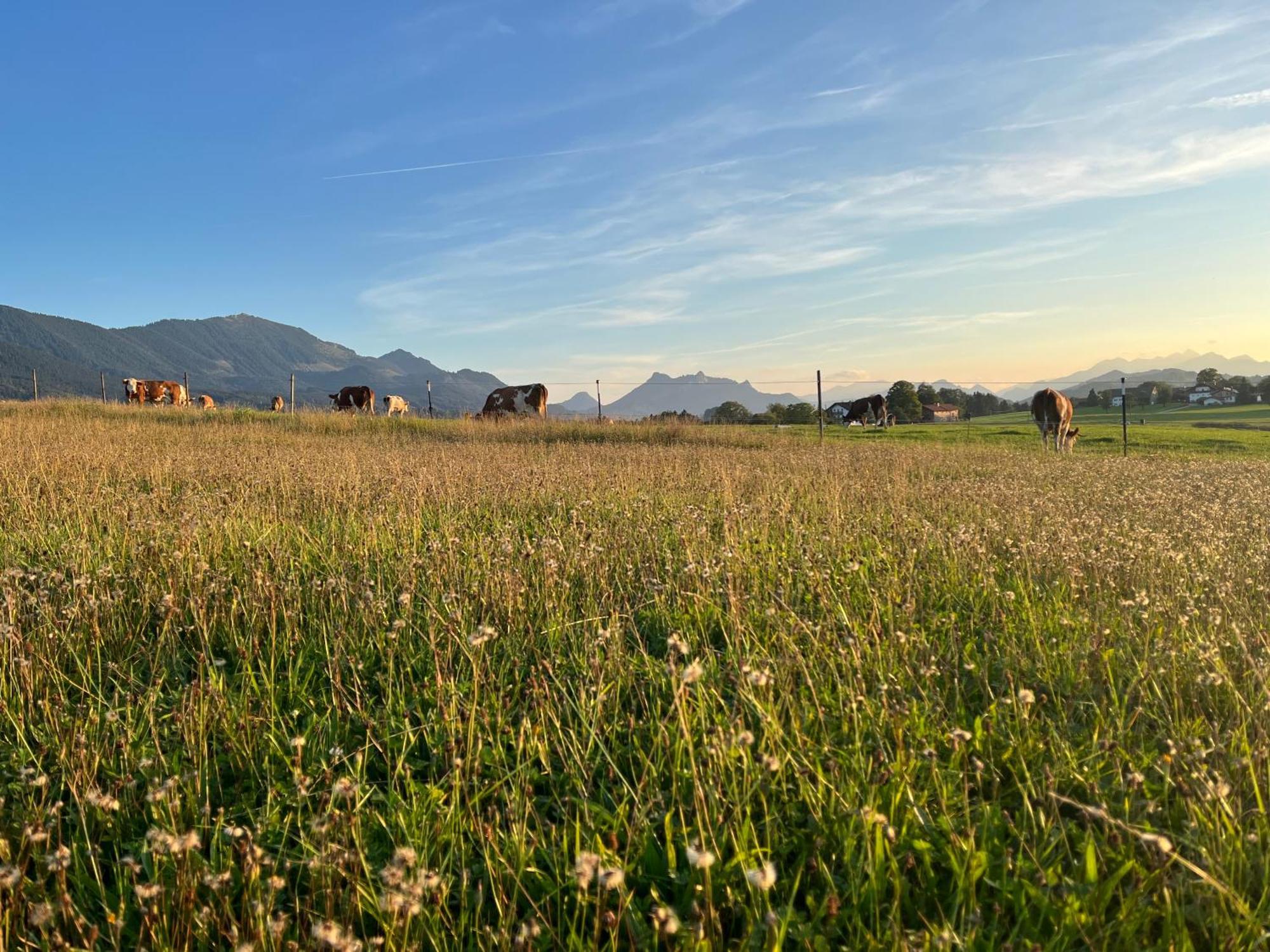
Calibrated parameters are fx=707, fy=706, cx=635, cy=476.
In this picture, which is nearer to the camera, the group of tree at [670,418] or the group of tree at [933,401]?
the group of tree at [670,418]

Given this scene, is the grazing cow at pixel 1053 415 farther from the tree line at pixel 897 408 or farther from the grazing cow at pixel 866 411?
the grazing cow at pixel 866 411

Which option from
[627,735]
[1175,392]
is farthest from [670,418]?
[1175,392]

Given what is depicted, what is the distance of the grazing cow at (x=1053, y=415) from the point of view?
21.5 m

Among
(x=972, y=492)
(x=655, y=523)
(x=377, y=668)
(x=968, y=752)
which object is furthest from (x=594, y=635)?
(x=972, y=492)

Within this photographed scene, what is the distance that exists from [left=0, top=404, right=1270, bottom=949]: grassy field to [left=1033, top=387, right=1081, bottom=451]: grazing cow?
56.4 feet

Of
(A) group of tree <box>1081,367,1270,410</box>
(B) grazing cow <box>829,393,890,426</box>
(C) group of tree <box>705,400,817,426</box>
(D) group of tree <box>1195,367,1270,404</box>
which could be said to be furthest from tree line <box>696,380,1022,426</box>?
(D) group of tree <box>1195,367,1270,404</box>

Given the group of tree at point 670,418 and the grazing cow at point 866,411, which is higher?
the grazing cow at point 866,411

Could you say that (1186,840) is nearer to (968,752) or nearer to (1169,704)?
(968,752)

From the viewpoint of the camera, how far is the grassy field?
1878mm

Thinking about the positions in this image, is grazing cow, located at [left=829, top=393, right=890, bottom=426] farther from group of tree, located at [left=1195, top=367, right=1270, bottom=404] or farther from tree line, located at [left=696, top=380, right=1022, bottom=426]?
group of tree, located at [left=1195, top=367, right=1270, bottom=404]

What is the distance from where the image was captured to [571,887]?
203 cm

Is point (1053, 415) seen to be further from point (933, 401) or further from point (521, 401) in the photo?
point (933, 401)

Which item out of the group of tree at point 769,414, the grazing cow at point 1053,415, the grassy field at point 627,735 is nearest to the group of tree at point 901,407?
the group of tree at point 769,414

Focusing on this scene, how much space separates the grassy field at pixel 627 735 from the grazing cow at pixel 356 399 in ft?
94.2
